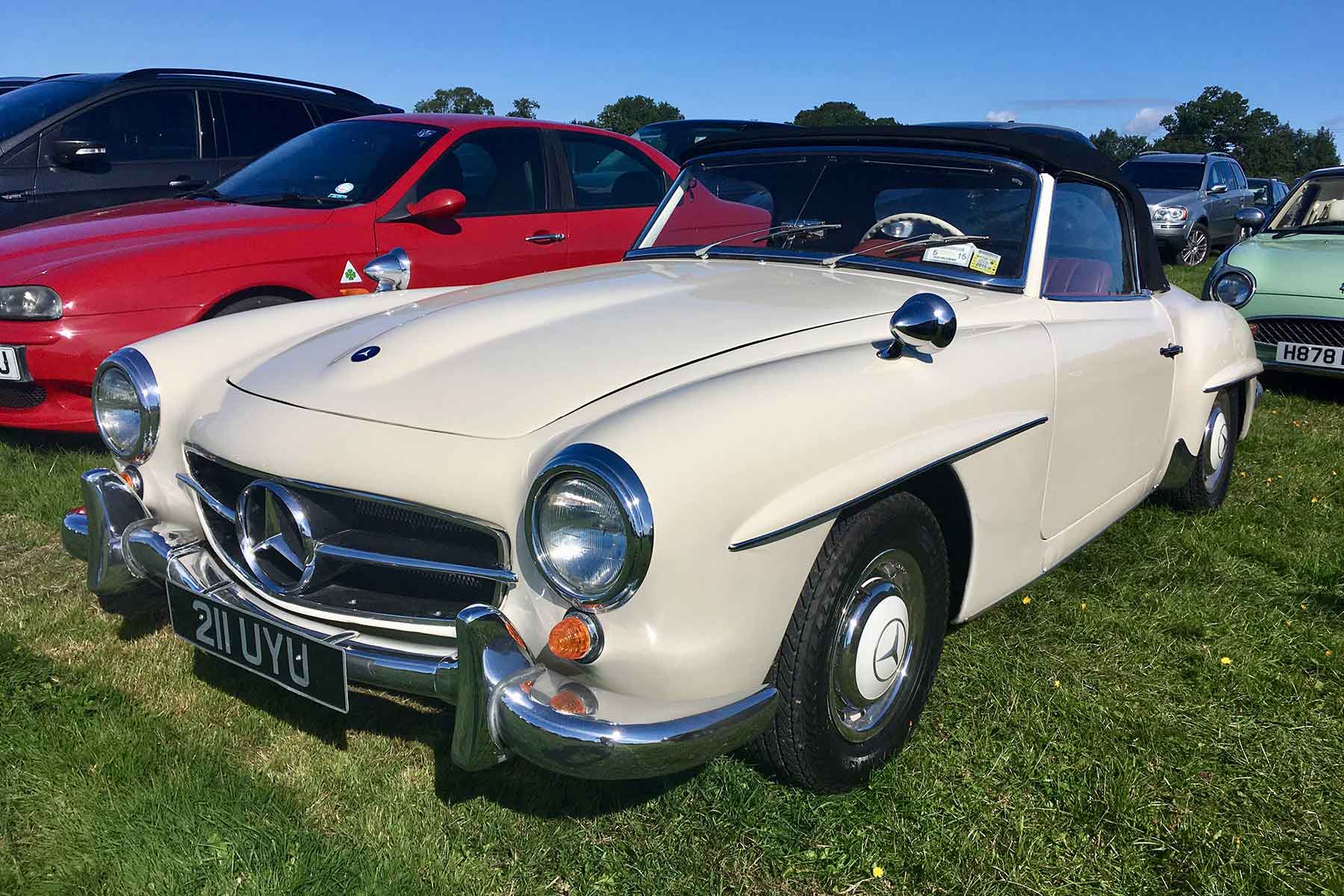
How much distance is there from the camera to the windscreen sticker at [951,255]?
2.99 meters

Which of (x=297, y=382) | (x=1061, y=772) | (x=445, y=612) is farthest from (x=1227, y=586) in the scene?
(x=297, y=382)

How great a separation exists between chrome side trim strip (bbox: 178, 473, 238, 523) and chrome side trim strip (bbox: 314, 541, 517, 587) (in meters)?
0.32

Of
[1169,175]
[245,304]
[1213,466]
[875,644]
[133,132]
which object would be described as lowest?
[1213,466]

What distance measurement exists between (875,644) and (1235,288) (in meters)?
4.82

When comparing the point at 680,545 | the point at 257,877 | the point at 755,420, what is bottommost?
the point at 257,877

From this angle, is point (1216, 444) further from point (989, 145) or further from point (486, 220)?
point (486, 220)

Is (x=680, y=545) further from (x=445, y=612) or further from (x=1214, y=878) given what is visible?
(x=1214, y=878)

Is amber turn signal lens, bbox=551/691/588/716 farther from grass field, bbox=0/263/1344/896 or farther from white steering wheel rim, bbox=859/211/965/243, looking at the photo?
white steering wheel rim, bbox=859/211/965/243

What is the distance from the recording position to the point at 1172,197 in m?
12.6

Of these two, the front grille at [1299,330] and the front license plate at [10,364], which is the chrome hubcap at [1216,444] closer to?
the front grille at [1299,330]

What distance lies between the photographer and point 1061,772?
2.49 m

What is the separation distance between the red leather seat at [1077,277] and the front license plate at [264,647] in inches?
83.8

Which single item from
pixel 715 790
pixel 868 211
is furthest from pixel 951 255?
pixel 715 790

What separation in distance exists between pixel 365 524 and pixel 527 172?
349cm
